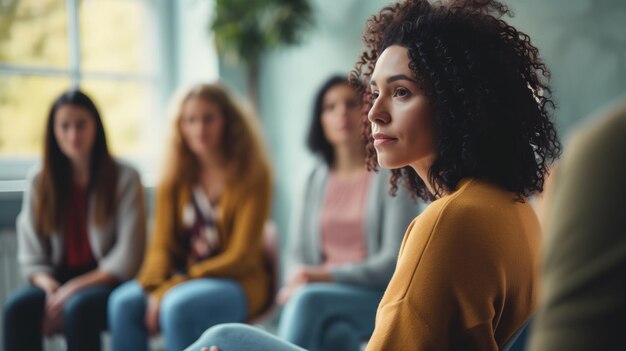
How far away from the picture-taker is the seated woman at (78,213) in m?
2.29

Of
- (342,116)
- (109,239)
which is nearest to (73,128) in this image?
(109,239)

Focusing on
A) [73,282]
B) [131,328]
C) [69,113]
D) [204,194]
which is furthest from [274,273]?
[69,113]

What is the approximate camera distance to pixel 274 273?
2.38 meters

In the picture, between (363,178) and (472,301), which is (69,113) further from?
(472,301)

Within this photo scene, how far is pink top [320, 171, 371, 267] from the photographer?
7.28 feet

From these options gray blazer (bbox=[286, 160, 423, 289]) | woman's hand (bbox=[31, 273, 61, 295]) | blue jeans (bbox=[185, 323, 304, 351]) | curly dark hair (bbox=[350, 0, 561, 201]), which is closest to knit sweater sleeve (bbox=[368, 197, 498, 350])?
curly dark hair (bbox=[350, 0, 561, 201])

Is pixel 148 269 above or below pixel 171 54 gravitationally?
below

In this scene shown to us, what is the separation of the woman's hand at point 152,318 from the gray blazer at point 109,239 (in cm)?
21

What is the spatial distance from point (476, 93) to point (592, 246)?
474 mm

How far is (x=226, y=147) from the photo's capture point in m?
2.43

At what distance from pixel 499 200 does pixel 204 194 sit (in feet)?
5.49

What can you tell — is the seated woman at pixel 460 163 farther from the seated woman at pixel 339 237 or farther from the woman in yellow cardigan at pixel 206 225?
the woman in yellow cardigan at pixel 206 225

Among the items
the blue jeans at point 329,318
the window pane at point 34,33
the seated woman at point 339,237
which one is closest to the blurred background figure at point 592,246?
the seated woman at point 339,237

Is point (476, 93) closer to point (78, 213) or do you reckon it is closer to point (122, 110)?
point (78, 213)
